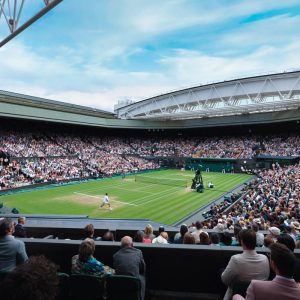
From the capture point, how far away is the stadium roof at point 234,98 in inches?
1351

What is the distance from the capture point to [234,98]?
40.0m

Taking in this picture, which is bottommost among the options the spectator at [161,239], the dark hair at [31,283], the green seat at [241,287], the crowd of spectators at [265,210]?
the crowd of spectators at [265,210]

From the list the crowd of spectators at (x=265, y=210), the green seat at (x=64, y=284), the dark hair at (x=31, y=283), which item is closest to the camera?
the dark hair at (x=31, y=283)

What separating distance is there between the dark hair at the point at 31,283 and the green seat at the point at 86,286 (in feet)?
8.59

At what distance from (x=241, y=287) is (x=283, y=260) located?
117 centimetres

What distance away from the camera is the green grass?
773 inches

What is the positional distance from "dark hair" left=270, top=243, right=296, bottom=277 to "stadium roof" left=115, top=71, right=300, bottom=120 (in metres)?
33.5

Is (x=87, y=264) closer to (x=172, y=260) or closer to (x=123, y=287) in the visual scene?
(x=123, y=287)

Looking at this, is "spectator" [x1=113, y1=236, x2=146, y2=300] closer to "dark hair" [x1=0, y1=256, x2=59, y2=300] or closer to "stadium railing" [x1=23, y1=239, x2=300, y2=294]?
"stadium railing" [x1=23, y1=239, x2=300, y2=294]

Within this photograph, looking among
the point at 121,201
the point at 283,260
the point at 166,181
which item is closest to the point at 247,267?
the point at 283,260

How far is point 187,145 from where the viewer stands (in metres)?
60.3

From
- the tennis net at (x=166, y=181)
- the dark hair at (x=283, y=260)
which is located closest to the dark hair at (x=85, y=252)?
the dark hair at (x=283, y=260)

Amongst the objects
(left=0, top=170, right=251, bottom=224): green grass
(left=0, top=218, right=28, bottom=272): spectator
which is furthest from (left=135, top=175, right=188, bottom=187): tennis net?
(left=0, top=218, right=28, bottom=272): spectator

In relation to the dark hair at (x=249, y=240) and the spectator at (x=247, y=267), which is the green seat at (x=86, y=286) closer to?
the spectator at (x=247, y=267)
